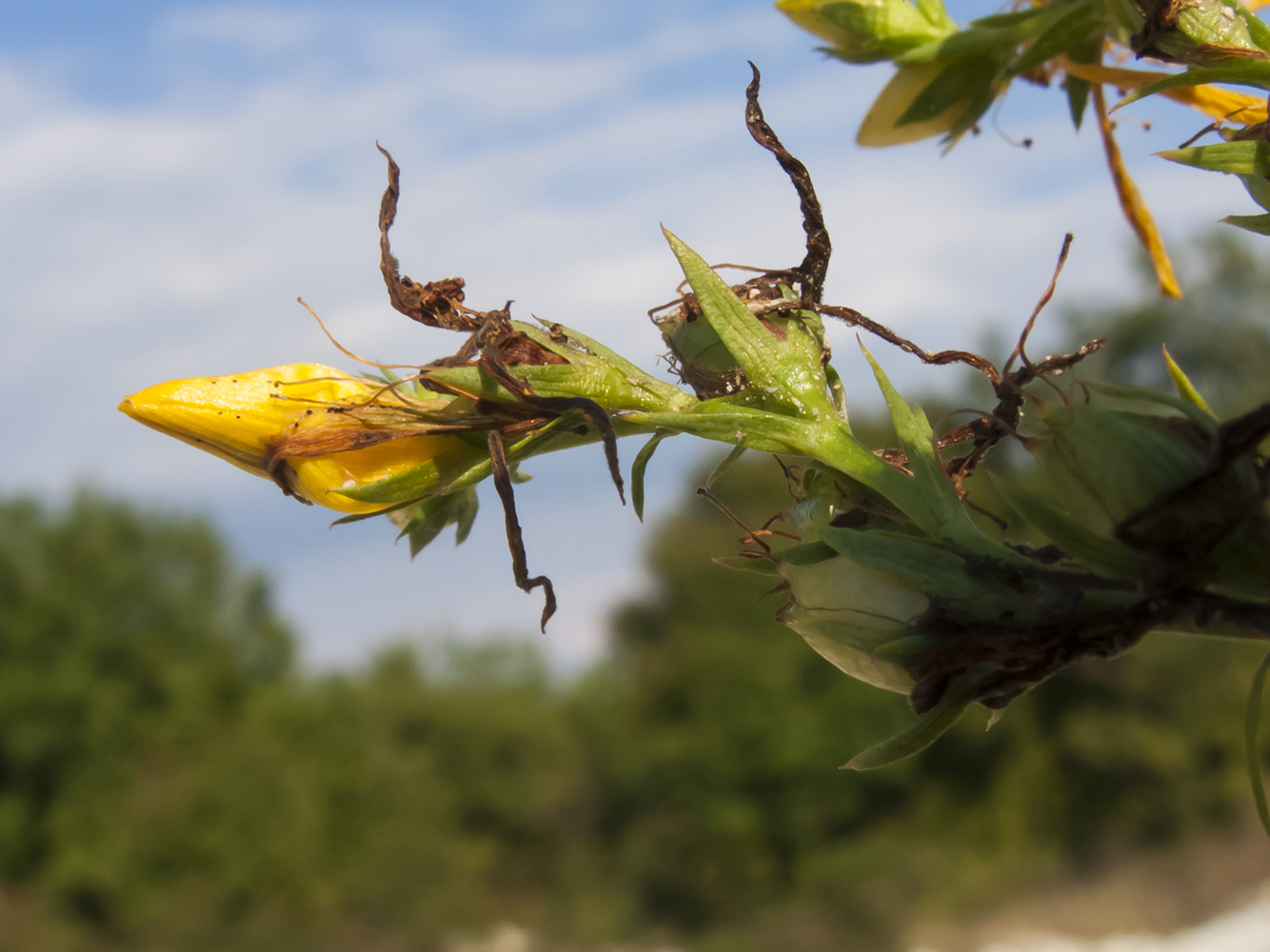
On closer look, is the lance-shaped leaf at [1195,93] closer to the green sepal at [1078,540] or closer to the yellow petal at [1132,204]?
the yellow petal at [1132,204]

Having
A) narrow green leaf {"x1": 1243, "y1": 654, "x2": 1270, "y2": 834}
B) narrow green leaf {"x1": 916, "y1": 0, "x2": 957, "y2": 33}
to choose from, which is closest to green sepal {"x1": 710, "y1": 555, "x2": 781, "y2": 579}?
narrow green leaf {"x1": 1243, "y1": 654, "x2": 1270, "y2": 834}

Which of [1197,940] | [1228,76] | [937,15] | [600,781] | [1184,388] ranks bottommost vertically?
[1197,940]

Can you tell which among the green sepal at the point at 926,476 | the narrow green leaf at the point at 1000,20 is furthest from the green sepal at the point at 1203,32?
the green sepal at the point at 926,476

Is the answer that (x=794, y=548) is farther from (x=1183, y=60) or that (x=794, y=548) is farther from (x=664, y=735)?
(x=664, y=735)

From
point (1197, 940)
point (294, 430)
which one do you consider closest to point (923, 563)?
point (294, 430)

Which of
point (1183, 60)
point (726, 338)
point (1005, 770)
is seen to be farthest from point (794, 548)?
point (1005, 770)

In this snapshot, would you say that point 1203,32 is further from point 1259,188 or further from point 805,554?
point 805,554
